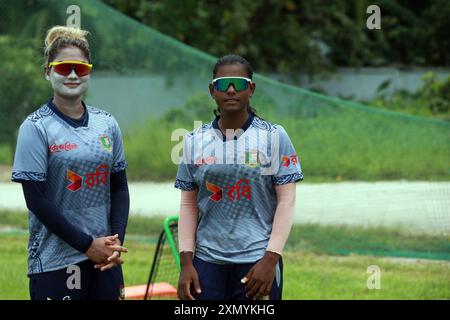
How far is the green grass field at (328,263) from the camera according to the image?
26.3ft

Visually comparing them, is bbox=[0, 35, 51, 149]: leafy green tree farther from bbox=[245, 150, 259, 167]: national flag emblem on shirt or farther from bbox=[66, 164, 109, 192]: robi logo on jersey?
bbox=[245, 150, 259, 167]: national flag emblem on shirt

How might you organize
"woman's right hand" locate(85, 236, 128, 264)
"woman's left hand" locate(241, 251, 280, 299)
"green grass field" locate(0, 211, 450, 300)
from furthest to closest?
1. "green grass field" locate(0, 211, 450, 300)
2. "woman's right hand" locate(85, 236, 128, 264)
3. "woman's left hand" locate(241, 251, 280, 299)

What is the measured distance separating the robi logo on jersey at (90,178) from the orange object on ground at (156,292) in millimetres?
2836

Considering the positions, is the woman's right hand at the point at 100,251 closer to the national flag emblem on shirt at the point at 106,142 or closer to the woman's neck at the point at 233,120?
the national flag emblem on shirt at the point at 106,142

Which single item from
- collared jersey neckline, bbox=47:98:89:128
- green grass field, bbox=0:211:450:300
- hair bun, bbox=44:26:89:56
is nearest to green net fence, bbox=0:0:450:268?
green grass field, bbox=0:211:450:300

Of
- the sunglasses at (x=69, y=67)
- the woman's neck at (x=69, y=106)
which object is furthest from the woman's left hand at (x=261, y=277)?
the sunglasses at (x=69, y=67)

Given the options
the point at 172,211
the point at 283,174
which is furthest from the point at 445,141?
the point at 283,174

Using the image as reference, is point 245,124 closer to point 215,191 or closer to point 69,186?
point 215,191

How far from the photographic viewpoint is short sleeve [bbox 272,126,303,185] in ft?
14.6

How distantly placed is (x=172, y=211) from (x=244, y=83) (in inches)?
232

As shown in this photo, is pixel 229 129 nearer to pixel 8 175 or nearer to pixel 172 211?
pixel 172 211

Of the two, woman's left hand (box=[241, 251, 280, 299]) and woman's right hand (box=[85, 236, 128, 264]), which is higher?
woman's right hand (box=[85, 236, 128, 264])

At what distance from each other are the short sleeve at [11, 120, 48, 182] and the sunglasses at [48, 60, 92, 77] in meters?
0.31

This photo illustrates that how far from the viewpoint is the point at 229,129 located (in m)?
4.50
